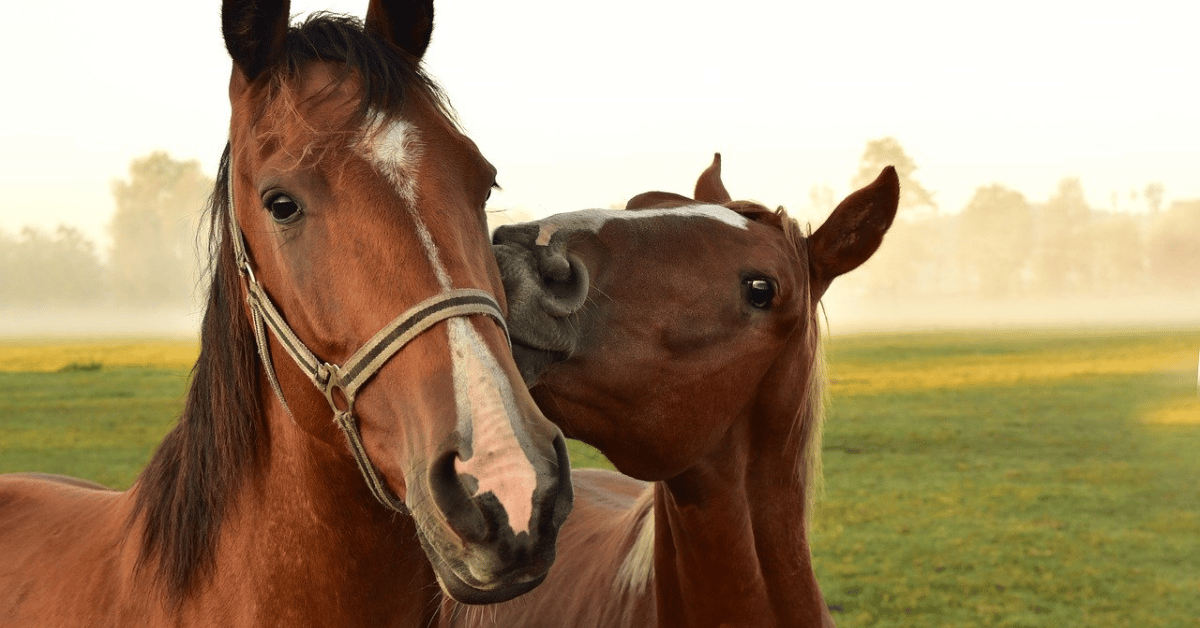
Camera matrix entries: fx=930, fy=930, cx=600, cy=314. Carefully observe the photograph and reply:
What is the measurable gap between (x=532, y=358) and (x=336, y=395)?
0.65 metres

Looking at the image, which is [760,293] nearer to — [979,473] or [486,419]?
[486,419]

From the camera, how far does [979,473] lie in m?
12.3

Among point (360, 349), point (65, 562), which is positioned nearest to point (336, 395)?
point (360, 349)

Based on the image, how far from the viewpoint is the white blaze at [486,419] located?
1.62m

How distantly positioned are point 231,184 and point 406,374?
2.52ft

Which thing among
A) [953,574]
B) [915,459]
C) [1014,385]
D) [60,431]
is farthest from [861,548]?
[1014,385]

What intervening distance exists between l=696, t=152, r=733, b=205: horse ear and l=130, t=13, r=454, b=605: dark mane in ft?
5.89

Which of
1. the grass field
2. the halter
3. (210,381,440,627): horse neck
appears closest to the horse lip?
the halter

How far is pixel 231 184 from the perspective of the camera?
7.16 feet

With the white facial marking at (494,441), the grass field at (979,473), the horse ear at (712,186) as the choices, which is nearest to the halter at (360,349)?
the white facial marking at (494,441)

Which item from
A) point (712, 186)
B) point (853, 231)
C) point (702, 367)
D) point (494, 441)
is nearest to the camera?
point (494, 441)

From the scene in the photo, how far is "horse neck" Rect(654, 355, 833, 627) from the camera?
2.82 meters

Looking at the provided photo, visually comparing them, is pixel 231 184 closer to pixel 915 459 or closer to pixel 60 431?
pixel 915 459

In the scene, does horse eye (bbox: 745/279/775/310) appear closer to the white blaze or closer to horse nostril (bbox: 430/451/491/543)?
the white blaze
